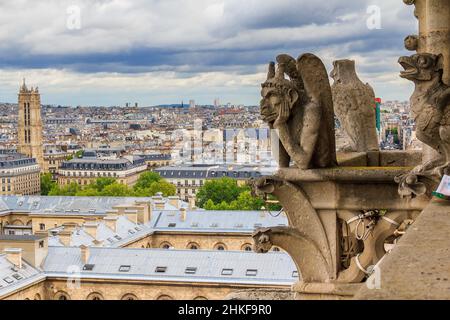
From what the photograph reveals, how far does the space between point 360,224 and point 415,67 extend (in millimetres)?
1110

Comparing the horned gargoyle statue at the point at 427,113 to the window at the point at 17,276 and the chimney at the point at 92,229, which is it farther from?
the chimney at the point at 92,229

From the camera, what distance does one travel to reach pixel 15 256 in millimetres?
34344

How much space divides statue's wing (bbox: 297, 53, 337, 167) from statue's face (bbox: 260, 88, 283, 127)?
0.82 feet

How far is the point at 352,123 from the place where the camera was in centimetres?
739

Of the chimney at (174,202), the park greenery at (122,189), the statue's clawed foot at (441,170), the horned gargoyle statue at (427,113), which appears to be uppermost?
the horned gargoyle statue at (427,113)

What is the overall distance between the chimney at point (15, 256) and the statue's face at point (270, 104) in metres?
29.6

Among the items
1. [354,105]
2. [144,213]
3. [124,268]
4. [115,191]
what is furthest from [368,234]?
[115,191]

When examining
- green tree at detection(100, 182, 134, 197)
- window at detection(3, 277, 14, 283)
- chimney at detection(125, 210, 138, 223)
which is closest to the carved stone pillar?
window at detection(3, 277, 14, 283)

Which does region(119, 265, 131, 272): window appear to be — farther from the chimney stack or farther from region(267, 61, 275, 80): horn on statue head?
region(267, 61, 275, 80): horn on statue head

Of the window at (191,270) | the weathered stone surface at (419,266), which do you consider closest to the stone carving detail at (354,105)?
the weathered stone surface at (419,266)

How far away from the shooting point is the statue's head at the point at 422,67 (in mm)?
5137

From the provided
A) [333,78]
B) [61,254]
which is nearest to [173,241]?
[61,254]

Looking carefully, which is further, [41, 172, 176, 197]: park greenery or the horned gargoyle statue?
[41, 172, 176, 197]: park greenery

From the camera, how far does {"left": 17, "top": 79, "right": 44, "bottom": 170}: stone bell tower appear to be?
143 metres
